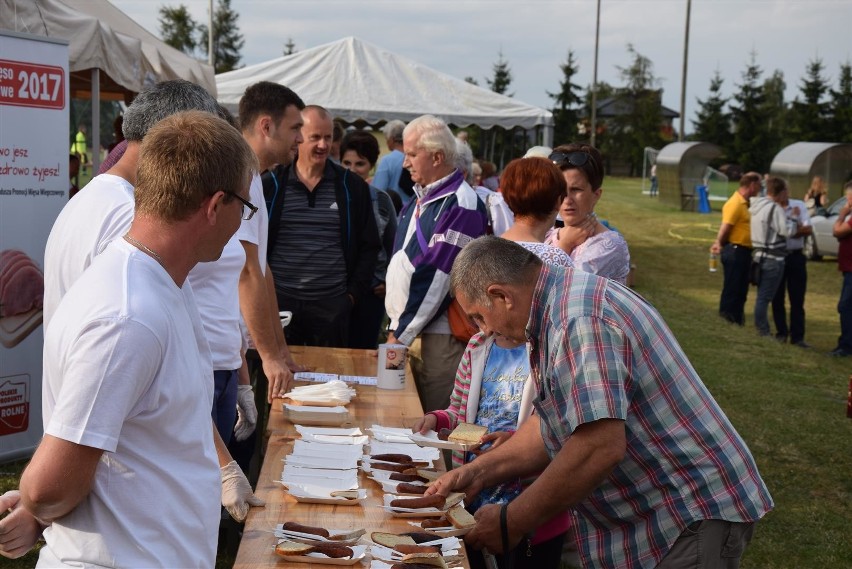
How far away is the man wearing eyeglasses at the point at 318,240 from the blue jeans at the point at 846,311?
24.5ft

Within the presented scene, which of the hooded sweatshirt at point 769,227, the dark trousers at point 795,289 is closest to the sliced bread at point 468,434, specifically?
the hooded sweatshirt at point 769,227

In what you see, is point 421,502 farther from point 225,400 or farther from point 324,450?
point 225,400

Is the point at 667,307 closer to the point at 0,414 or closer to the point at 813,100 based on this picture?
the point at 0,414

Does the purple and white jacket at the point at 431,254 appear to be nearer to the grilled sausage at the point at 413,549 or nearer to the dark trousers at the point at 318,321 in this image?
the dark trousers at the point at 318,321

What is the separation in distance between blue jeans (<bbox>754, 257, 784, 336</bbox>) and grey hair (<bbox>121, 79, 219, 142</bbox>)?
33.7 feet

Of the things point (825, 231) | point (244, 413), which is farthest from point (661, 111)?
point (244, 413)

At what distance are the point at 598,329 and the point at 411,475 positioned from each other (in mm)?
916

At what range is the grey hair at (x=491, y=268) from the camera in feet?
7.79

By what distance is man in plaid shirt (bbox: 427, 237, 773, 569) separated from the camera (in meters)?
2.28

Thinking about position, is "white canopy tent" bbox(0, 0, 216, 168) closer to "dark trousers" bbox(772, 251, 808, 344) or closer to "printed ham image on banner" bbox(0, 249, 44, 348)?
"printed ham image on banner" bbox(0, 249, 44, 348)

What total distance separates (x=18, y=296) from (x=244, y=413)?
8.23 feet

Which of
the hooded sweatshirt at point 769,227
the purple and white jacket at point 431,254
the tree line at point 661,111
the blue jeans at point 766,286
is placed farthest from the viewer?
the tree line at point 661,111

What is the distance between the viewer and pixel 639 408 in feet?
7.77

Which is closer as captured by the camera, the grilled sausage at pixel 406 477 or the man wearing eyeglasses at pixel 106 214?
the man wearing eyeglasses at pixel 106 214
